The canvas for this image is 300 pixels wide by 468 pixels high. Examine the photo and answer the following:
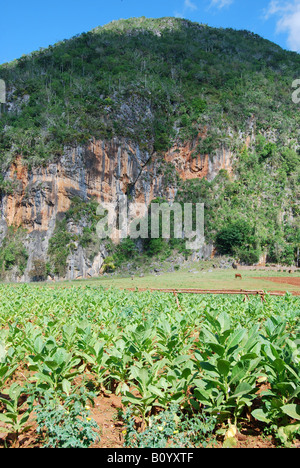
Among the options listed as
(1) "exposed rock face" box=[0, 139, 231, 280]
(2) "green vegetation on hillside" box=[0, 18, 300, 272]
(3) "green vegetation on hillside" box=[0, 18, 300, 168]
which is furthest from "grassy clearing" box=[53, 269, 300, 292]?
(3) "green vegetation on hillside" box=[0, 18, 300, 168]

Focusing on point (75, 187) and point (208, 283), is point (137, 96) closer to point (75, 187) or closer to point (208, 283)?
point (75, 187)

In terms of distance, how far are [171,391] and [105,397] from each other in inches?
57.5

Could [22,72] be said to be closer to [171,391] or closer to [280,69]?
[280,69]

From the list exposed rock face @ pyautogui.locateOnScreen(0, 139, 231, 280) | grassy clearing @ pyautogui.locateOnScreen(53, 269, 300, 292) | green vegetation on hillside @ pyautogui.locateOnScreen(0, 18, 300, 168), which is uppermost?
green vegetation on hillside @ pyautogui.locateOnScreen(0, 18, 300, 168)

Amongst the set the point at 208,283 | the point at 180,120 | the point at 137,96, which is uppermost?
the point at 137,96

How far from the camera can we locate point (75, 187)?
50.8 metres

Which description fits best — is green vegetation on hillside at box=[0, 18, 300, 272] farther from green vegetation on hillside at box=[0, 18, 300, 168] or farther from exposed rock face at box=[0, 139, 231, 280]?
exposed rock face at box=[0, 139, 231, 280]

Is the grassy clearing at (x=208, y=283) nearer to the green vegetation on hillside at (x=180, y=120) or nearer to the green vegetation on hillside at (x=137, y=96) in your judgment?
the green vegetation on hillside at (x=180, y=120)

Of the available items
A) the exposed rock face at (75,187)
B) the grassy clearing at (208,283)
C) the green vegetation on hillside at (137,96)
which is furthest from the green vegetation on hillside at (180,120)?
the grassy clearing at (208,283)

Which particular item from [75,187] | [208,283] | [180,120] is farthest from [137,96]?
[208,283]

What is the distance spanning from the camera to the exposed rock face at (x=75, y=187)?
157 ft

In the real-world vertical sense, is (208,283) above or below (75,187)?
below

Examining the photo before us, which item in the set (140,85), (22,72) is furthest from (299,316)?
(22,72)

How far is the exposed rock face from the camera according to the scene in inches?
1887
